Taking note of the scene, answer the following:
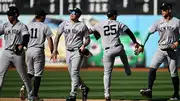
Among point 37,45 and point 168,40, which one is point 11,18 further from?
point 168,40

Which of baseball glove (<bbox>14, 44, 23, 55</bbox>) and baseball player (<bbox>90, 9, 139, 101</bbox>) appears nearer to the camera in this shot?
baseball glove (<bbox>14, 44, 23, 55</bbox>)

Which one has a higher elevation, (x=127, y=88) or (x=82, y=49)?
(x=82, y=49)

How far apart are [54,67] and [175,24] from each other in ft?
48.9

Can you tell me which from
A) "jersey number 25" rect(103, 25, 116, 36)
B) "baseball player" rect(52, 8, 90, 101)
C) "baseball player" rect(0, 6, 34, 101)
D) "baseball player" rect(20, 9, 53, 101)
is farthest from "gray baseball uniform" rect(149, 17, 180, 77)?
"baseball player" rect(0, 6, 34, 101)

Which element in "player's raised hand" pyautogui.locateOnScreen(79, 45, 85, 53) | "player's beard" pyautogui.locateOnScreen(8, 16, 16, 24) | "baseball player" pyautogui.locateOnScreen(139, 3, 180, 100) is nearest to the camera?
"player's beard" pyautogui.locateOnScreen(8, 16, 16, 24)

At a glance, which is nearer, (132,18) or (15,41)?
(15,41)

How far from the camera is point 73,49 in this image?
861 centimetres

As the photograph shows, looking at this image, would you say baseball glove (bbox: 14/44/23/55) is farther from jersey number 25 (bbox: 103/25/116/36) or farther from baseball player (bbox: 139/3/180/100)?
baseball player (bbox: 139/3/180/100)

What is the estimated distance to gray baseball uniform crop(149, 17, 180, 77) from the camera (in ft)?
30.0

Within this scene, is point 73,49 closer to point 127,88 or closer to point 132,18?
point 127,88

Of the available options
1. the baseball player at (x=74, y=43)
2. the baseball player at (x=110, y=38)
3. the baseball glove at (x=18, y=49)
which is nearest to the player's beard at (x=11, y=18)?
the baseball glove at (x=18, y=49)

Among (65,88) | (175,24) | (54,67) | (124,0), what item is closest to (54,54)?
(175,24)

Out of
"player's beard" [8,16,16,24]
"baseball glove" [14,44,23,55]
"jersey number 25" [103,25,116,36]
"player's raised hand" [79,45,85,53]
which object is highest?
"player's beard" [8,16,16,24]

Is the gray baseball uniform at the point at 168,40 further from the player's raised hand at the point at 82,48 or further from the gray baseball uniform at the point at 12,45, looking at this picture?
the gray baseball uniform at the point at 12,45
